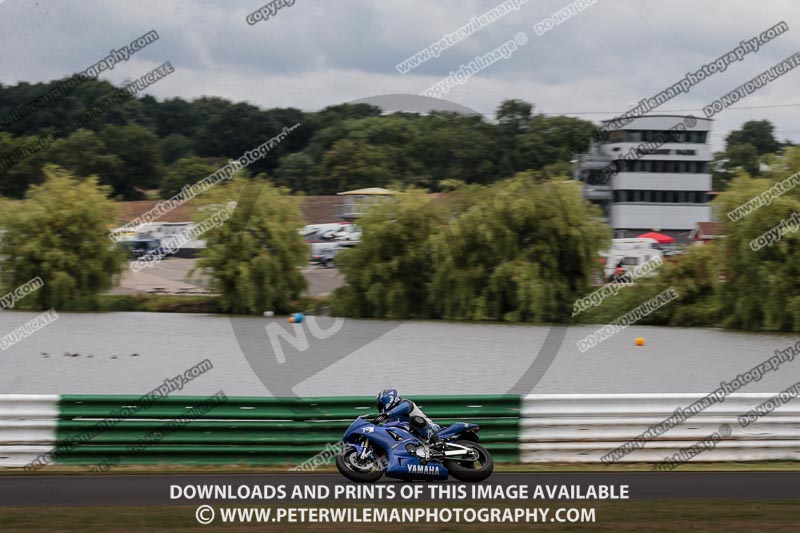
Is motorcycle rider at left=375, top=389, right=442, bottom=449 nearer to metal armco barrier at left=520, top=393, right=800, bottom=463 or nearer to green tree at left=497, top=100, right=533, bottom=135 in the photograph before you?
metal armco barrier at left=520, top=393, right=800, bottom=463

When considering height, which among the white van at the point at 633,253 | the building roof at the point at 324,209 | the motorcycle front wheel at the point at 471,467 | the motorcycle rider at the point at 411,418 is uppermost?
the building roof at the point at 324,209

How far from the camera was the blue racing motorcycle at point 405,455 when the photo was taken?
8.83 meters

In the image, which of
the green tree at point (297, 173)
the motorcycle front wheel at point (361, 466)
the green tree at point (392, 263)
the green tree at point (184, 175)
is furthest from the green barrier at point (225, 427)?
the green tree at point (184, 175)

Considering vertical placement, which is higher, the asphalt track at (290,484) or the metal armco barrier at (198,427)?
the metal armco barrier at (198,427)

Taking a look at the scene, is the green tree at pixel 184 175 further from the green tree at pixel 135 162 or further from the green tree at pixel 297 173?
the green tree at pixel 297 173

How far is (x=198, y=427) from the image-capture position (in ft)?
36.5

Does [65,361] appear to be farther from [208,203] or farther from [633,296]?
[633,296]

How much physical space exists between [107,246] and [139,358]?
11767 mm

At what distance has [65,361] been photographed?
89.8 ft

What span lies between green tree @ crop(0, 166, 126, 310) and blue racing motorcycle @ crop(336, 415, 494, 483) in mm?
30868

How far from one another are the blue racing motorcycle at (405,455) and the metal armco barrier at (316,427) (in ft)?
6.47

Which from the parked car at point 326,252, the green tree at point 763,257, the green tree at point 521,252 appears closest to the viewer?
the green tree at point 763,257

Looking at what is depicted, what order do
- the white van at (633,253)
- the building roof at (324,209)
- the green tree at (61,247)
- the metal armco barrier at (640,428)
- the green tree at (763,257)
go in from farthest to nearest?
the building roof at (324,209)
the white van at (633,253)
the green tree at (61,247)
the green tree at (763,257)
the metal armco barrier at (640,428)

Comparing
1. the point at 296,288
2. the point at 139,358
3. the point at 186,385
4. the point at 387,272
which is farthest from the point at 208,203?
the point at 186,385
